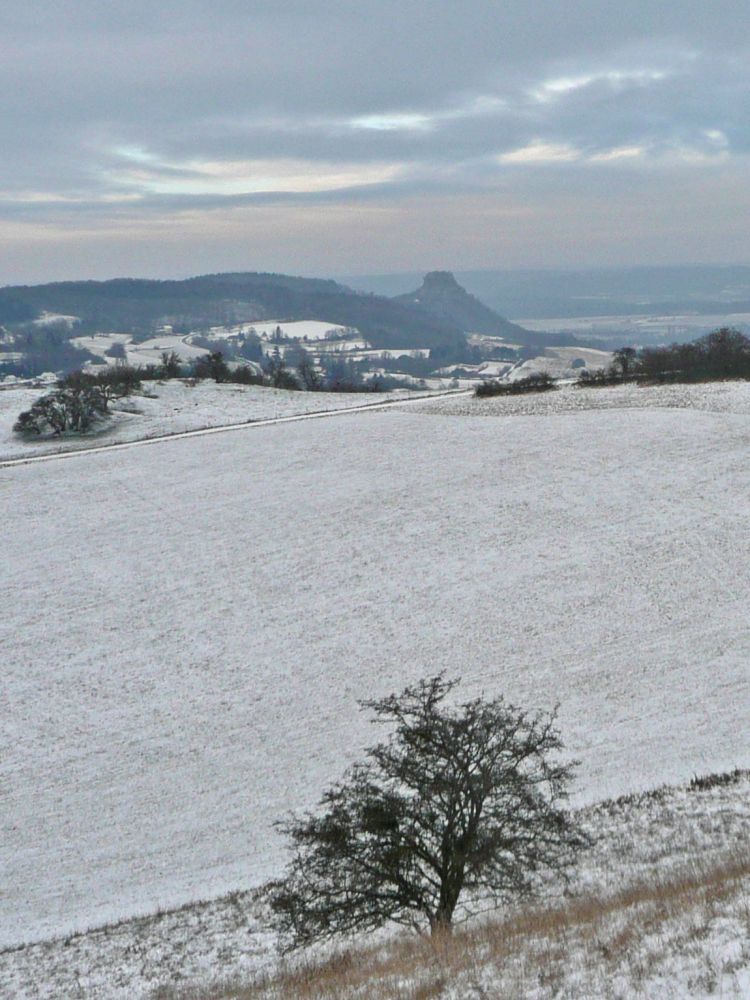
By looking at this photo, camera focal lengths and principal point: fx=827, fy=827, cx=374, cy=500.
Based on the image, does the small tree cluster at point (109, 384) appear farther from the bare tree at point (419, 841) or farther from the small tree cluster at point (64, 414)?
the bare tree at point (419, 841)

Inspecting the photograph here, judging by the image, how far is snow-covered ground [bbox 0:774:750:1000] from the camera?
47.1 ft

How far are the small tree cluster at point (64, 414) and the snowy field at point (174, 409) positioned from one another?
0.98 meters

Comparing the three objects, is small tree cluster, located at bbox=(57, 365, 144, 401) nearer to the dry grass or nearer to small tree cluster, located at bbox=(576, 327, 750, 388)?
small tree cluster, located at bbox=(576, 327, 750, 388)

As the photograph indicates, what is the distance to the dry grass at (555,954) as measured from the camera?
877 centimetres

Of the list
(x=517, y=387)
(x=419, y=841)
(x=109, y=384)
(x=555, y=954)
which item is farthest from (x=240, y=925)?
(x=109, y=384)

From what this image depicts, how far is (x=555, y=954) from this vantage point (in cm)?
970

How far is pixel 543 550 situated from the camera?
34625mm

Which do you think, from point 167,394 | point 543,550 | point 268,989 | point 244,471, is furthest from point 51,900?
point 167,394

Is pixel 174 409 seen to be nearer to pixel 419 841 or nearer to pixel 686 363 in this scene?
pixel 686 363

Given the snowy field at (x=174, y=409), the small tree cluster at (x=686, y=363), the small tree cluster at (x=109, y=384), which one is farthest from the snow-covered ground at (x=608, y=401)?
the small tree cluster at (x=109, y=384)

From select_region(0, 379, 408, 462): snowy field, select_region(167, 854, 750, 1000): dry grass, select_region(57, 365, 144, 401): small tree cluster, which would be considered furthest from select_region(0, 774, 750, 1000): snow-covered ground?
select_region(57, 365, 144, 401): small tree cluster

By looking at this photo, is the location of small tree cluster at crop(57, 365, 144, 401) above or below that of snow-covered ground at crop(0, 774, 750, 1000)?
above

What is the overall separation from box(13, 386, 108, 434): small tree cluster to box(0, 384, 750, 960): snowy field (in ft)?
31.8

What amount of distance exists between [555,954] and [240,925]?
888 cm
